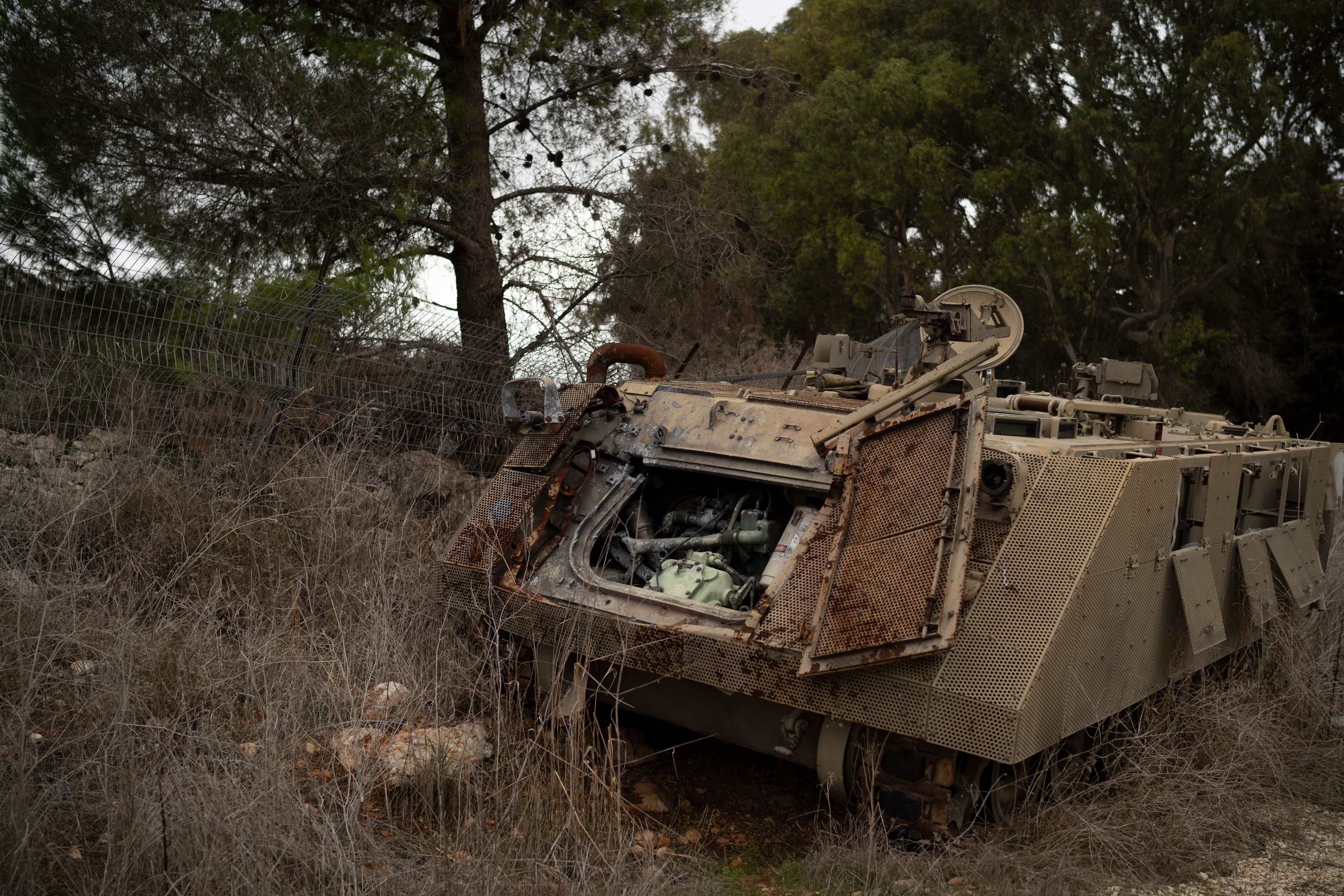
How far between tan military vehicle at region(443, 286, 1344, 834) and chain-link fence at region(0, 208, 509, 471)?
2158 mm

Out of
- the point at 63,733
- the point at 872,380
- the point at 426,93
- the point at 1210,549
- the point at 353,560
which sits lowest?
the point at 63,733

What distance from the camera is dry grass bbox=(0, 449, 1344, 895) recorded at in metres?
3.20

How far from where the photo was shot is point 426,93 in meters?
9.24

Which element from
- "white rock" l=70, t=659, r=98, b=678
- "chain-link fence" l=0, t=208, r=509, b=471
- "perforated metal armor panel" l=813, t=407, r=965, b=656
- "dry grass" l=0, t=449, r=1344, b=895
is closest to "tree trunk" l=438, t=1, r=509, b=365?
"chain-link fence" l=0, t=208, r=509, b=471

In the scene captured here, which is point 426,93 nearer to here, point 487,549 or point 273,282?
point 273,282

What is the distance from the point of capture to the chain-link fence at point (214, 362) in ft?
19.6

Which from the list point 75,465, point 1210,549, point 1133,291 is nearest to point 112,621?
point 75,465

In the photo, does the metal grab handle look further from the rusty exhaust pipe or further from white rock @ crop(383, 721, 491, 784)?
white rock @ crop(383, 721, 491, 784)

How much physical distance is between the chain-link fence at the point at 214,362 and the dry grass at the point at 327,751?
0.42 meters

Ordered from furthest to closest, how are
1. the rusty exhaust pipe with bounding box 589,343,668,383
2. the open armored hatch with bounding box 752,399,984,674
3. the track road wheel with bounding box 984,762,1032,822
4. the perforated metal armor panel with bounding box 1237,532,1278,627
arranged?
the rusty exhaust pipe with bounding box 589,343,668,383 → the perforated metal armor panel with bounding box 1237,532,1278,627 → the track road wheel with bounding box 984,762,1032,822 → the open armored hatch with bounding box 752,399,984,674

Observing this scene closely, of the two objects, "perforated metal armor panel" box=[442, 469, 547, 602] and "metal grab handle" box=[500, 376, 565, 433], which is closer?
"perforated metal armor panel" box=[442, 469, 547, 602]

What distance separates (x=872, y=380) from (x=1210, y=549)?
2021 mm

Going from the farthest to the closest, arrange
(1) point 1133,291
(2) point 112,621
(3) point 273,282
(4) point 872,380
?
(1) point 1133,291, (3) point 273,282, (4) point 872,380, (2) point 112,621

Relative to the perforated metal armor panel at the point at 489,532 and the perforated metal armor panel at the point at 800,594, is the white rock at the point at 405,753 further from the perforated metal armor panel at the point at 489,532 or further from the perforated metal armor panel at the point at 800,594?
the perforated metal armor panel at the point at 800,594
